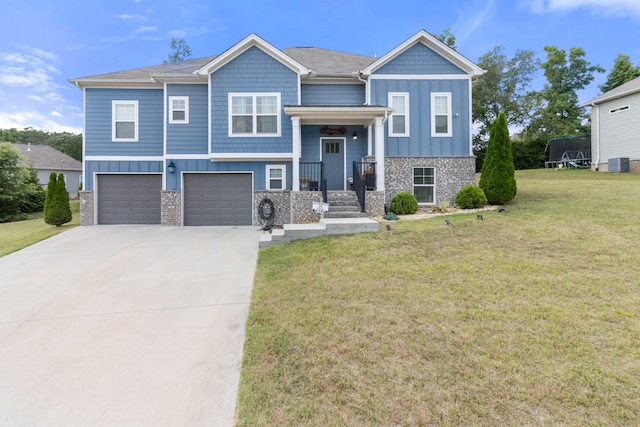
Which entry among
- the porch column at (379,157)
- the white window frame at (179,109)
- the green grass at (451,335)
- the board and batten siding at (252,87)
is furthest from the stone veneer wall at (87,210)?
the porch column at (379,157)

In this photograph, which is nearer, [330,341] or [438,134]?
[330,341]

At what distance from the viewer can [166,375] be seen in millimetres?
3027

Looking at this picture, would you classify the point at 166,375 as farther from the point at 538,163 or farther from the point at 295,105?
the point at 538,163

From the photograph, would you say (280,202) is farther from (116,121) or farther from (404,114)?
(116,121)

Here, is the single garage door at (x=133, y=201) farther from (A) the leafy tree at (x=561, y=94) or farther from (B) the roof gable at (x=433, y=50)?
(A) the leafy tree at (x=561, y=94)

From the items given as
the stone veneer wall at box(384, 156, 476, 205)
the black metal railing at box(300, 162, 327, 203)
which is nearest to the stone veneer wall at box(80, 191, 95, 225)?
the black metal railing at box(300, 162, 327, 203)

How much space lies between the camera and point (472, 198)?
999 cm

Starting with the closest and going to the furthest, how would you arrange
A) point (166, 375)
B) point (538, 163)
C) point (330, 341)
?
point (166, 375), point (330, 341), point (538, 163)

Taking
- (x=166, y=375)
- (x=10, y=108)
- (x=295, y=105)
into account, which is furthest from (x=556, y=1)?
(x=10, y=108)

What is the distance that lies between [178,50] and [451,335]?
26826 millimetres

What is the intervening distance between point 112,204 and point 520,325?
1333cm

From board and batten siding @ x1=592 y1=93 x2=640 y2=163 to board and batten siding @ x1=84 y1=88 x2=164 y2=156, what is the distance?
76.4 feet

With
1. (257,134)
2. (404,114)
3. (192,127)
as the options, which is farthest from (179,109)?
(404,114)

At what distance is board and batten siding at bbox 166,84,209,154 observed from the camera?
1134cm
